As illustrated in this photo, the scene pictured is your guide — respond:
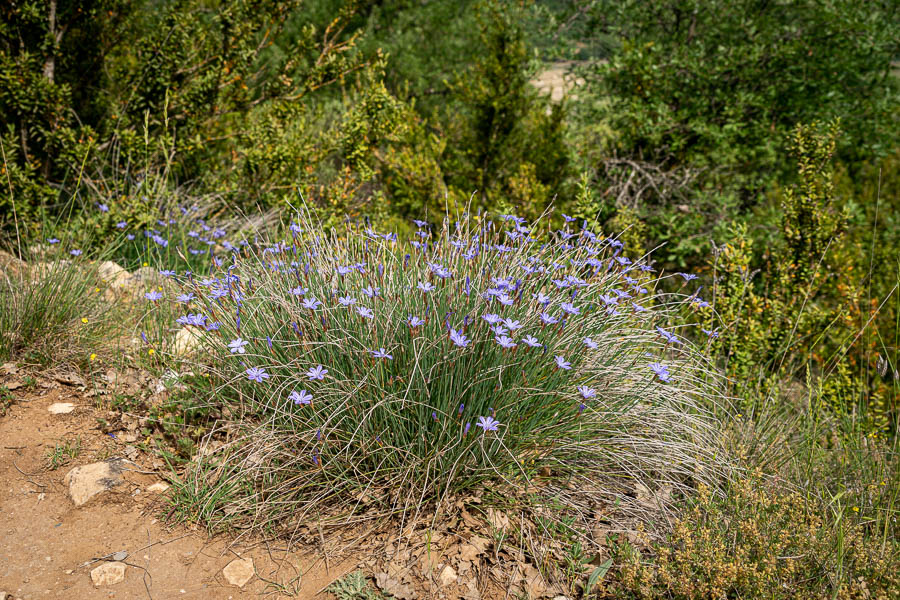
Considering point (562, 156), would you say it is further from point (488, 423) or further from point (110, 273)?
point (488, 423)

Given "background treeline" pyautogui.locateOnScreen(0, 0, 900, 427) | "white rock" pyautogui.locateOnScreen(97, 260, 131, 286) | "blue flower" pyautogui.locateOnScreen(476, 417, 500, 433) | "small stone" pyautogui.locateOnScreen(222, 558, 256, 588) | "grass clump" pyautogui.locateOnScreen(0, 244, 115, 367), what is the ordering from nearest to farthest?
"blue flower" pyautogui.locateOnScreen(476, 417, 500, 433) < "small stone" pyautogui.locateOnScreen(222, 558, 256, 588) < "grass clump" pyautogui.locateOnScreen(0, 244, 115, 367) < "white rock" pyautogui.locateOnScreen(97, 260, 131, 286) < "background treeline" pyautogui.locateOnScreen(0, 0, 900, 427)

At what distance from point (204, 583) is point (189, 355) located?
1.40 m

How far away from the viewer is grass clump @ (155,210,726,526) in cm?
252

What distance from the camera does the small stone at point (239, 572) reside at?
233 cm

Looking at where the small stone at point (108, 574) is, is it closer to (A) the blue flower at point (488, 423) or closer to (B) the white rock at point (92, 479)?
(B) the white rock at point (92, 479)

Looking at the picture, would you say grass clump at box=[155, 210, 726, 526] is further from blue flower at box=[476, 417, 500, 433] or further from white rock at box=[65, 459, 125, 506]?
white rock at box=[65, 459, 125, 506]

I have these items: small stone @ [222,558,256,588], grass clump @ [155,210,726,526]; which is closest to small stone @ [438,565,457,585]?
grass clump @ [155,210,726,526]

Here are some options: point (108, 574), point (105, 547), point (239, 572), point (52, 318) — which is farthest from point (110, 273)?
point (239, 572)

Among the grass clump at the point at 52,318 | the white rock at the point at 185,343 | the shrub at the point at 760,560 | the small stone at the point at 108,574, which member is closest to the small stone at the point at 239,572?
the small stone at the point at 108,574

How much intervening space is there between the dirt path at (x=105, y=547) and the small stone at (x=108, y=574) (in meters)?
0.02

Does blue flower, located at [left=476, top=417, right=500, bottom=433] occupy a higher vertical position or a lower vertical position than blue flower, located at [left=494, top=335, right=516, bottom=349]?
lower

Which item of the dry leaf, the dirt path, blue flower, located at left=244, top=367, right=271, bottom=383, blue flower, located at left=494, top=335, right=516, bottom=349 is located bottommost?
the dry leaf

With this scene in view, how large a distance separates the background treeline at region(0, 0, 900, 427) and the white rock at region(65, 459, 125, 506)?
2.28 m

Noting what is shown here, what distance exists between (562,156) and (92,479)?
210 inches
